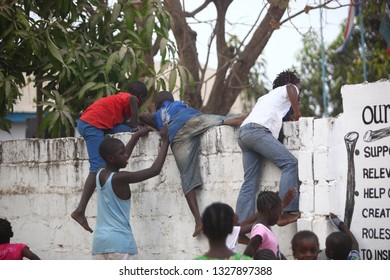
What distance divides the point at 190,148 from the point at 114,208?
3.10 feet

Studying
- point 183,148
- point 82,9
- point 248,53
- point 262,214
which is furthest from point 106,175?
point 248,53

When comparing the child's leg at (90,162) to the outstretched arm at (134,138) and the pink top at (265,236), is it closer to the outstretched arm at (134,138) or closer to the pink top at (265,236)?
the outstretched arm at (134,138)

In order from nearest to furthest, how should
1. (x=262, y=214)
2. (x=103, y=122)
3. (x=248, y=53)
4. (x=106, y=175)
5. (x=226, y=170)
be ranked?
(x=262, y=214) → (x=106, y=175) → (x=226, y=170) → (x=103, y=122) → (x=248, y=53)

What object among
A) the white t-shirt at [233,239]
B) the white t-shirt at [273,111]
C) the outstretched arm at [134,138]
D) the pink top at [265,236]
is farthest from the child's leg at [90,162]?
the pink top at [265,236]

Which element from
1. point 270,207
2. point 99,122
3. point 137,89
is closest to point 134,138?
point 99,122

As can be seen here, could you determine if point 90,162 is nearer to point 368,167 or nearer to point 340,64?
point 368,167

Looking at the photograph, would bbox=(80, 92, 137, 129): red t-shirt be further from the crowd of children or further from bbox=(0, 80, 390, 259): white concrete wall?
bbox=(0, 80, 390, 259): white concrete wall

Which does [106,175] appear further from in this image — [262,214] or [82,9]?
[82,9]

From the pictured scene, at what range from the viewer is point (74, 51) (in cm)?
923

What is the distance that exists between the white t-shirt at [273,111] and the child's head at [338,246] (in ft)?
3.49

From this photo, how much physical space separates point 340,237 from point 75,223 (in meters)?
3.06

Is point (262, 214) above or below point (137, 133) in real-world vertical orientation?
below

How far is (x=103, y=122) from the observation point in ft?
26.9
